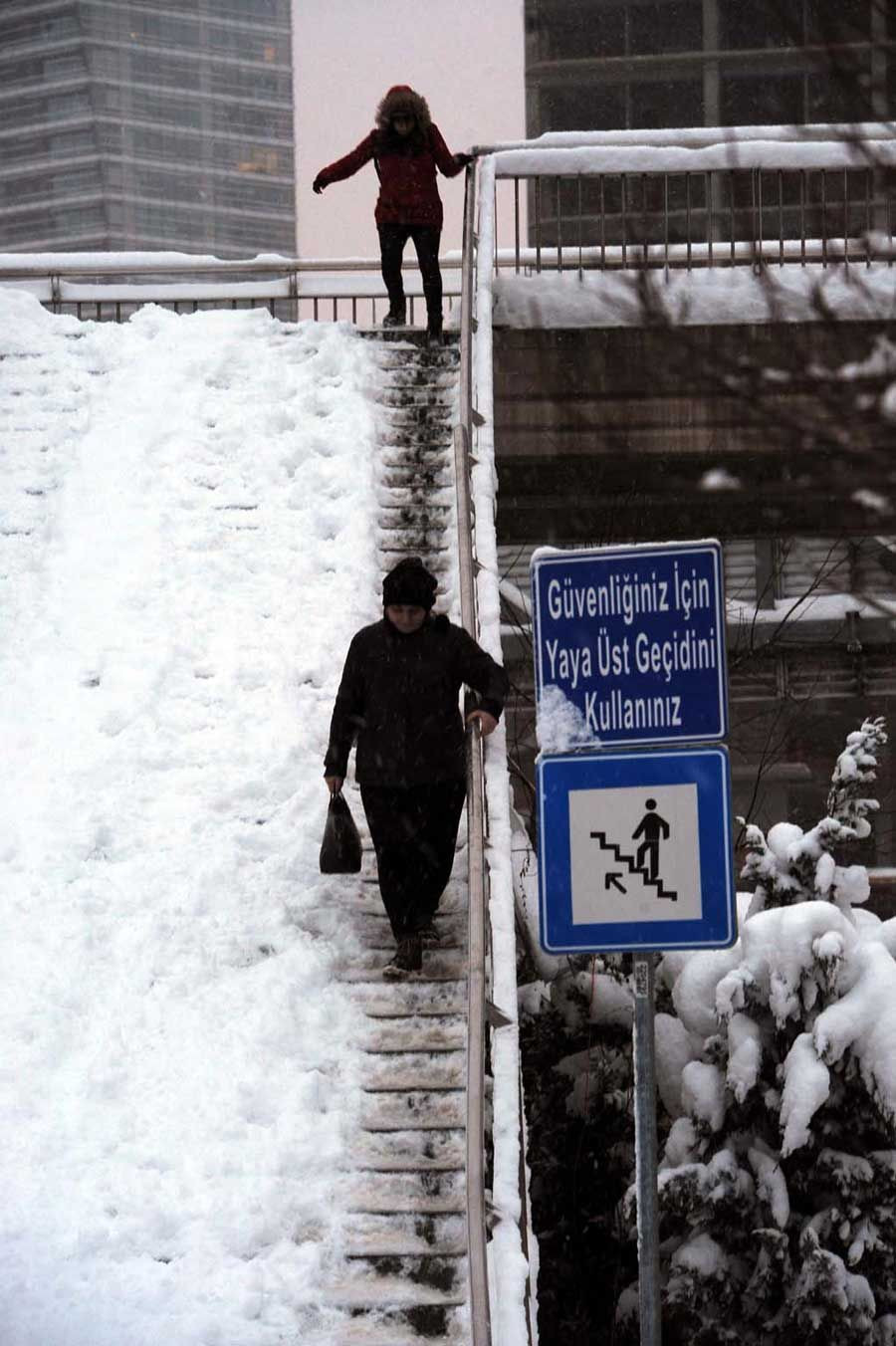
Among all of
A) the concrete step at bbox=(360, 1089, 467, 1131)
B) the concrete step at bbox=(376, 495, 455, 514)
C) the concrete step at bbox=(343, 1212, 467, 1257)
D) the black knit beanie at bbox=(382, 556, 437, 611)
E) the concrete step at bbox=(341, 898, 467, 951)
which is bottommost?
the concrete step at bbox=(343, 1212, 467, 1257)

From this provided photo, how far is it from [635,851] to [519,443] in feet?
30.3

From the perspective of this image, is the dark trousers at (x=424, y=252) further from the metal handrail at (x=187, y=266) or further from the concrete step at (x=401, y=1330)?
the concrete step at (x=401, y=1330)

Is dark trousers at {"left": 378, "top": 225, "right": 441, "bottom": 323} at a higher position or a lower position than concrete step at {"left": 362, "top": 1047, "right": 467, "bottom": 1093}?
higher

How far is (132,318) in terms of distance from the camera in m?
14.0

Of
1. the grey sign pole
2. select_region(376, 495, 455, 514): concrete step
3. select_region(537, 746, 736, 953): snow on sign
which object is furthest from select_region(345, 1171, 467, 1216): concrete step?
select_region(376, 495, 455, 514): concrete step

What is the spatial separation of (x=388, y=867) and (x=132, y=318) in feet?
24.2

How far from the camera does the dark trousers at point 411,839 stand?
777 centimetres

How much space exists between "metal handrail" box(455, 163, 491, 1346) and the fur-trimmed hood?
2417 mm

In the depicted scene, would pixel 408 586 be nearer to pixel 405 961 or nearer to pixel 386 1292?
pixel 405 961

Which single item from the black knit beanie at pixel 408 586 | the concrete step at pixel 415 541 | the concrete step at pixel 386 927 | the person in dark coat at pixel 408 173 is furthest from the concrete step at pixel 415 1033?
the person in dark coat at pixel 408 173

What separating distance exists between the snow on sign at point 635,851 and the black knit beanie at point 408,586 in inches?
108

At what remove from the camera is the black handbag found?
305 inches

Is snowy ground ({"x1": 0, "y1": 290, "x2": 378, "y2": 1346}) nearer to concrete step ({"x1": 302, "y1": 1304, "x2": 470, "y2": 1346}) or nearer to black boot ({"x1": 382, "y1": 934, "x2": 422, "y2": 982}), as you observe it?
concrete step ({"x1": 302, "y1": 1304, "x2": 470, "y2": 1346})

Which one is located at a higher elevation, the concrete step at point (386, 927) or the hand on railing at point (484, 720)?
the hand on railing at point (484, 720)
